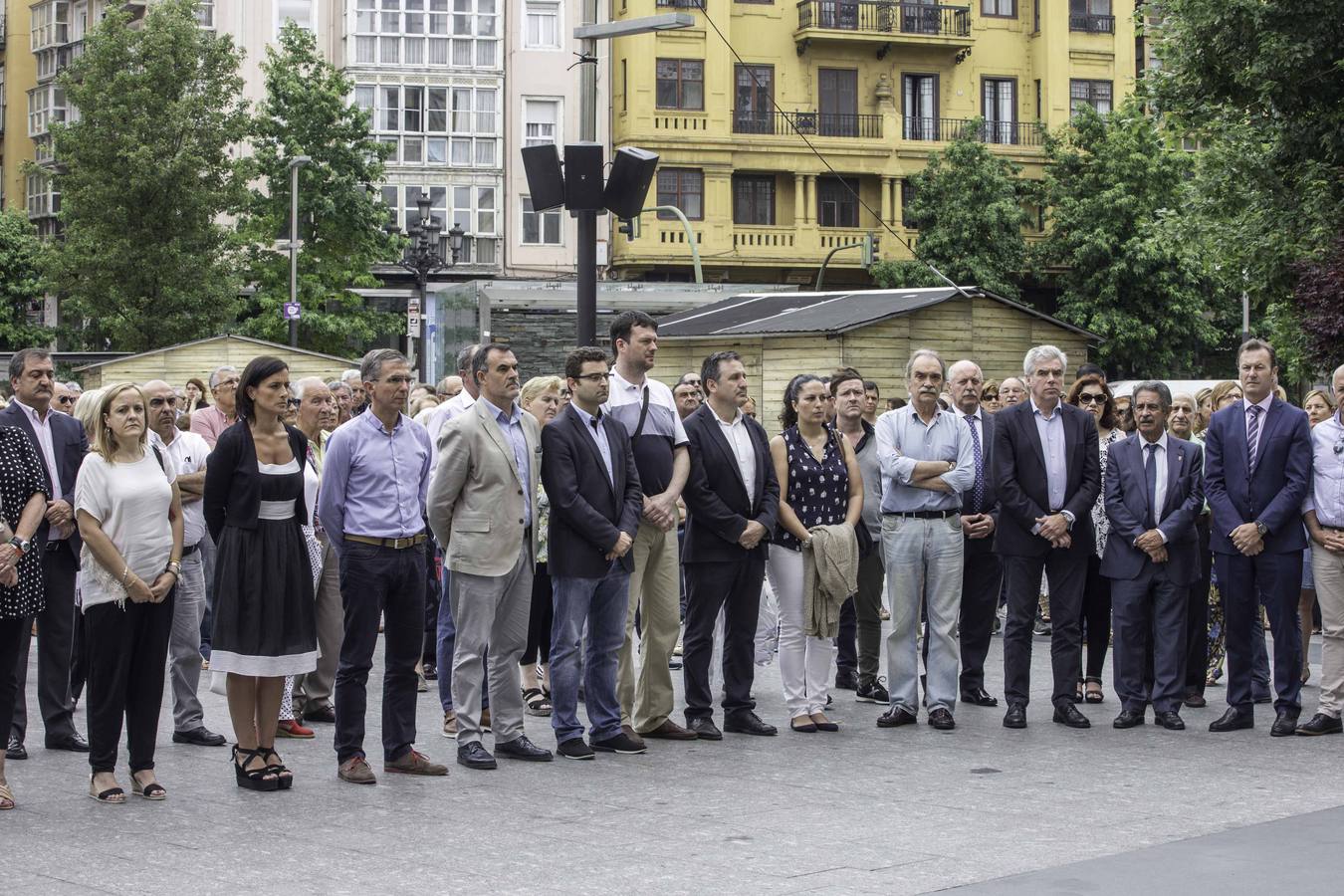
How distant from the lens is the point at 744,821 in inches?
327

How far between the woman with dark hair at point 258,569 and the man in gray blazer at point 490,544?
0.93m

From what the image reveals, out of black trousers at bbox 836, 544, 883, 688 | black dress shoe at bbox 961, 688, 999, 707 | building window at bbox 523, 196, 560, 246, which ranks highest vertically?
building window at bbox 523, 196, 560, 246

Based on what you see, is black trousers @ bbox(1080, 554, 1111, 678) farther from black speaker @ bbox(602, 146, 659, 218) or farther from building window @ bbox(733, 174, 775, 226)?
building window @ bbox(733, 174, 775, 226)

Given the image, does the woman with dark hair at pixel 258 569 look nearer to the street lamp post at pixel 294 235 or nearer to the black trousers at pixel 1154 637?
the black trousers at pixel 1154 637

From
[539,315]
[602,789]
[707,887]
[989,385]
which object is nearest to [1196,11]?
[539,315]

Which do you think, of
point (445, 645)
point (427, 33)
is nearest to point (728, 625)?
point (445, 645)

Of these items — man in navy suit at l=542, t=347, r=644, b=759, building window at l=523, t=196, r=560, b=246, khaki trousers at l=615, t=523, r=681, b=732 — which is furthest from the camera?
building window at l=523, t=196, r=560, b=246

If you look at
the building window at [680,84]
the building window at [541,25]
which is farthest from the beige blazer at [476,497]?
the building window at [541,25]

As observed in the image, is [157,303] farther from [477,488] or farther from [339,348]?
[477,488]

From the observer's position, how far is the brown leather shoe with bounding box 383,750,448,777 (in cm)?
952

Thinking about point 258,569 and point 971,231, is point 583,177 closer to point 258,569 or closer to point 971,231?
point 258,569

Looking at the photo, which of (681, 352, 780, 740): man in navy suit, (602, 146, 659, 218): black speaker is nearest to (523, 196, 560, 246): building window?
(602, 146, 659, 218): black speaker

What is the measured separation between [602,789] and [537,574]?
2.85 meters

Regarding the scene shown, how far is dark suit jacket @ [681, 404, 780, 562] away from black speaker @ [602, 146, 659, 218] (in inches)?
150
